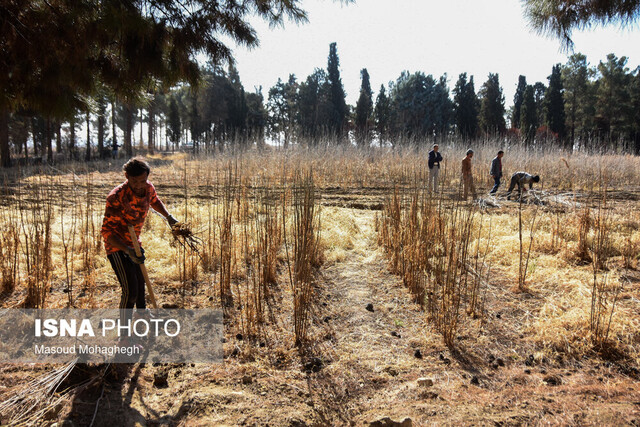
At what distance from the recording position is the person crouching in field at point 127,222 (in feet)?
6.42

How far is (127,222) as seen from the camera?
6.70 feet

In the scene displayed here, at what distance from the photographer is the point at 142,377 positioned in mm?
1874

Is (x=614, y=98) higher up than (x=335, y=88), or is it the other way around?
(x=335, y=88)

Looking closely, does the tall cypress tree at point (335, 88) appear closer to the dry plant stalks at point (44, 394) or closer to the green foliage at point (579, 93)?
the green foliage at point (579, 93)

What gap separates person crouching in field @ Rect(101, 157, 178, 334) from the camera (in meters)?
1.96

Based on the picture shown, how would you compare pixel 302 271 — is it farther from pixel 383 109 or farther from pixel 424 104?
pixel 383 109

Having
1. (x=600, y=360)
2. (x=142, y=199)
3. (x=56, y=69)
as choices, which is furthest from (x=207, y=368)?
(x=600, y=360)

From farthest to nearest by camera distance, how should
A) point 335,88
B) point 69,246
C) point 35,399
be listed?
point 335,88 < point 69,246 < point 35,399

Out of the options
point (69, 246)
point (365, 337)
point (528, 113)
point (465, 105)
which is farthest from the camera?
point (465, 105)

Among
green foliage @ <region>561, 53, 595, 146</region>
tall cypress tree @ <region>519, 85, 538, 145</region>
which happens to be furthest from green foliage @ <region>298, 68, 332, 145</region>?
green foliage @ <region>561, 53, 595, 146</region>

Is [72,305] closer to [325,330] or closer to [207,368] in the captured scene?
[207,368]

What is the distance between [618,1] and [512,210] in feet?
11.3

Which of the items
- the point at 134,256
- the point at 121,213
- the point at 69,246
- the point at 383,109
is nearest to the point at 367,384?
the point at 134,256

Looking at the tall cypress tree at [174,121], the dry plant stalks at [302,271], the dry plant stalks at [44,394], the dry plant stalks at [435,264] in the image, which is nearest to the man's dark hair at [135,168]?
the dry plant stalks at [302,271]
